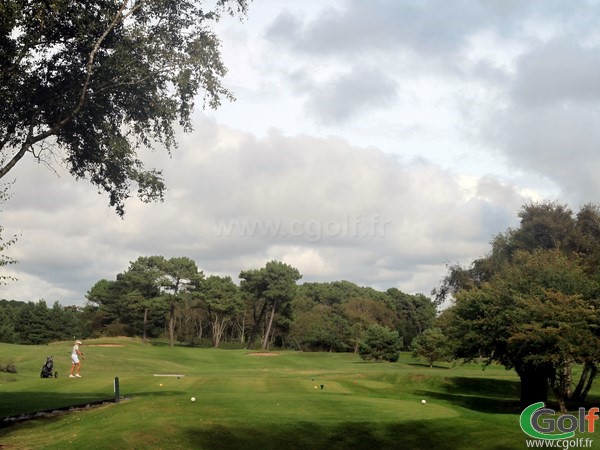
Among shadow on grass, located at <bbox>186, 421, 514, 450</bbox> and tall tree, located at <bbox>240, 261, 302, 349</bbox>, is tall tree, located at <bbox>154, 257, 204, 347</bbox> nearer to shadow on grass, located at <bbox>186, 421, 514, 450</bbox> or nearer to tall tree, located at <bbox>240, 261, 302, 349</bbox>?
tall tree, located at <bbox>240, 261, 302, 349</bbox>

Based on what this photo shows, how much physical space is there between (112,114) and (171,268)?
79.6 meters

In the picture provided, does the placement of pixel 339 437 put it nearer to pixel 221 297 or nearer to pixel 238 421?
pixel 238 421

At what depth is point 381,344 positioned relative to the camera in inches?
2618

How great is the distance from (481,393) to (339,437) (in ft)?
82.0

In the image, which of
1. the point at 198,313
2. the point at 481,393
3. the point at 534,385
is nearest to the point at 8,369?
the point at 481,393

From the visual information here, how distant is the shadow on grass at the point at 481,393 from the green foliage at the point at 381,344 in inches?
964

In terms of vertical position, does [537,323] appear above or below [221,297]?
below

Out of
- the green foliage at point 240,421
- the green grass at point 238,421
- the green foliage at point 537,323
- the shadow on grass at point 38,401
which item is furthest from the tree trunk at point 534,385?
the shadow on grass at point 38,401

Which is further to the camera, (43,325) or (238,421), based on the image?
(43,325)

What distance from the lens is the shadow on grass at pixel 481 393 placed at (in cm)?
3162

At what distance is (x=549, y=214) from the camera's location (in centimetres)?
7244

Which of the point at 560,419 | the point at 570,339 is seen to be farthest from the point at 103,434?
the point at 570,339

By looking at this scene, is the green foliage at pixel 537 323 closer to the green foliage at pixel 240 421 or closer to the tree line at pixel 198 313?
the green foliage at pixel 240 421

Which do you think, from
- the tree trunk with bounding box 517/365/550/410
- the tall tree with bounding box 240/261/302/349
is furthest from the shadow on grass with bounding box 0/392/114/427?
the tall tree with bounding box 240/261/302/349
